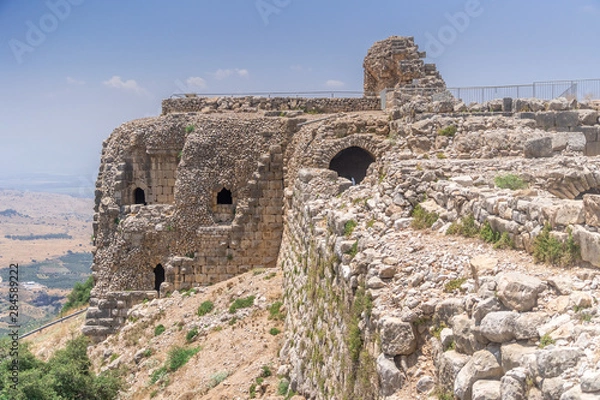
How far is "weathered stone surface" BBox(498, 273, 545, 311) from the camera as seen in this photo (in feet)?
17.7

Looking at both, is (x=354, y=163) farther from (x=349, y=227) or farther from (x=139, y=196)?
(x=349, y=227)

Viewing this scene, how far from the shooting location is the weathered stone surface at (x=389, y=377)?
6535 millimetres

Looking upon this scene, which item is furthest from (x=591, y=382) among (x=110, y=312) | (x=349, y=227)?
(x=110, y=312)

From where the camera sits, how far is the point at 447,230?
27.3 feet

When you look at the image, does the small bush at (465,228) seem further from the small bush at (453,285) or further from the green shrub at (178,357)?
the green shrub at (178,357)

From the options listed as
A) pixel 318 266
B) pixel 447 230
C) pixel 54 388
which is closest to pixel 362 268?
pixel 447 230

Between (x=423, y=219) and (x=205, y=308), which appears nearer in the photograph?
(x=423, y=219)

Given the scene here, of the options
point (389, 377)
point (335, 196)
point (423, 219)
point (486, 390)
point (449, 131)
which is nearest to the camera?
point (486, 390)

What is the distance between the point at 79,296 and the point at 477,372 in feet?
103

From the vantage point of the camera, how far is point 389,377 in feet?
21.6

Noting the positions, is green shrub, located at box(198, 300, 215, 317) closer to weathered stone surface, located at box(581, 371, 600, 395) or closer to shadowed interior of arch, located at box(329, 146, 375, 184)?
shadowed interior of arch, located at box(329, 146, 375, 184)

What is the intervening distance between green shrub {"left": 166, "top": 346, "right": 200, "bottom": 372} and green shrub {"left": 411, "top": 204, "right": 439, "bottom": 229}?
8851 mm

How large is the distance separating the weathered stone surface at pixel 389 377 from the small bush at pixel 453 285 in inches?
34.6

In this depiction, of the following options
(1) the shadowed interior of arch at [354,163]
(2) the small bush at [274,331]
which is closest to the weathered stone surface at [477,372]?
(2) the small bush at [274,331]
